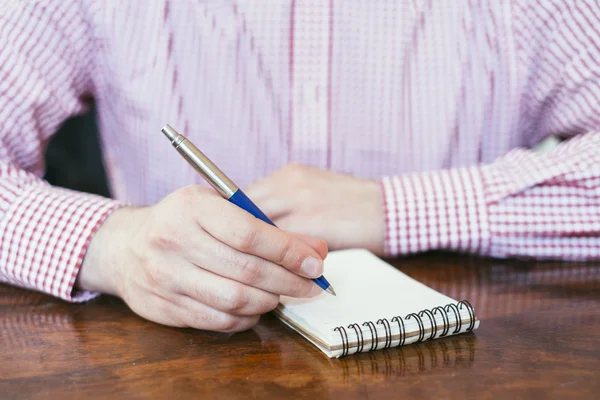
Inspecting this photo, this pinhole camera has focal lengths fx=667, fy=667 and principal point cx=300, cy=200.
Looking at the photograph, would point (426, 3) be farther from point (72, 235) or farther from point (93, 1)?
point (72, 235)

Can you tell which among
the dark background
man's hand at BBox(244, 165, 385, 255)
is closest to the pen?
man's hand at BBox(244, 165, 385, 255)

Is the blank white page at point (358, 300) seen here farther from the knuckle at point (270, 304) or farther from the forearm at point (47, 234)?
the forearm at point (47, 234)

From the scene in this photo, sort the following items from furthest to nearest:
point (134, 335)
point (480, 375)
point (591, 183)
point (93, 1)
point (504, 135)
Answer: point (504, 135)
point (93, 1)
point (591, 183)
point (134, 335)
point (480, 375)

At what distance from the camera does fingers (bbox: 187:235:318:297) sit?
65 centimetres

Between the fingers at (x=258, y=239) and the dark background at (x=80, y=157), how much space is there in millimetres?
1111

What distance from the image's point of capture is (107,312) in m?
0.75

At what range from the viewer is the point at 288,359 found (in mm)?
604

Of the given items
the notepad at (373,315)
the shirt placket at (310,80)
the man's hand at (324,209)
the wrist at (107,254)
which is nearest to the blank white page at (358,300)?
the notepad at (373,315)

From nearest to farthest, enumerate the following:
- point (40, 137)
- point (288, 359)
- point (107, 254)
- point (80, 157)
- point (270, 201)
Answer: point (288, 359)
point (107, 254)
point (270, 201)
point (40, 137)
point (80, 157)

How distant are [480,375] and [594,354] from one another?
4.7 inches

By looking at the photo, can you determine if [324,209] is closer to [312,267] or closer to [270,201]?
[270,201]

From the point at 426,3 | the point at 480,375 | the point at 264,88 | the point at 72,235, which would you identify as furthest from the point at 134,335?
the point at 426,3

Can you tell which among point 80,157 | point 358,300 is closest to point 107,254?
point 358,300

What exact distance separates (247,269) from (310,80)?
0.60 metres
